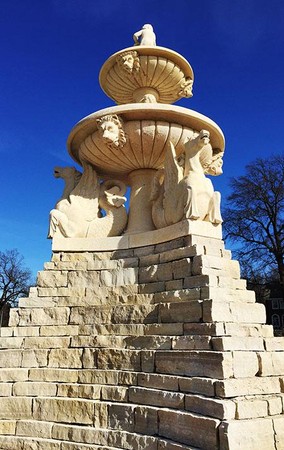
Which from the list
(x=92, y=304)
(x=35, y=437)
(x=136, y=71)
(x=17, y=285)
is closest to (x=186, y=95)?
(x=136, y=71)

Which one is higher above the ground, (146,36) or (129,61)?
(146,36)

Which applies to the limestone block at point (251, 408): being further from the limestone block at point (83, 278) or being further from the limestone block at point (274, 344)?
the limestone block at point (83, 278)

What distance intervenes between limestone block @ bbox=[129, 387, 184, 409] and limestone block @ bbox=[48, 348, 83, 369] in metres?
0.95

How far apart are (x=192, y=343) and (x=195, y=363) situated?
22cm

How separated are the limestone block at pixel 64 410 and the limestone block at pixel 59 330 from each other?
88 centimetres

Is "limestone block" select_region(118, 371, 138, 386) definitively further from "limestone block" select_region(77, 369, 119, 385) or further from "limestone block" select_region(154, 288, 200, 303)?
"limestone block" select_region(154, 288, 200, 303)

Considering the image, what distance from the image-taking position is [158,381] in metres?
4.02

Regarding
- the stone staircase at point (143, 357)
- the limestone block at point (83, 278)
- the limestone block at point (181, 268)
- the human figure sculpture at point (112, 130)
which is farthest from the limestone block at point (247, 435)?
the human figure sculpture at point (112, 130)

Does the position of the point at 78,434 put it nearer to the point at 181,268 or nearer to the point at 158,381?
the point at 158,381

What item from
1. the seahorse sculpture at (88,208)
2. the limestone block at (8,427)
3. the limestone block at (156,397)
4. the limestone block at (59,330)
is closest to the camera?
the limestone block at (156,397)

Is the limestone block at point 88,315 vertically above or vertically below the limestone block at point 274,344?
above

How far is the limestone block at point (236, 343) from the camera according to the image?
3.57m

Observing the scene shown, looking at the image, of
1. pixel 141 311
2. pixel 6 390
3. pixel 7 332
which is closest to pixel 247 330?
pixel 141 311

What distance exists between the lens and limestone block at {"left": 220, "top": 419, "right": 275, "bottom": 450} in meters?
2.97
